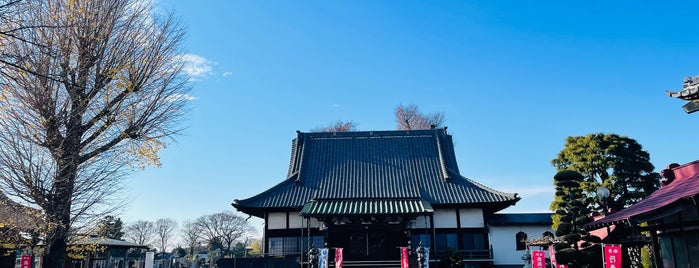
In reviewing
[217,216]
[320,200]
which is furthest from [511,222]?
[217,216]

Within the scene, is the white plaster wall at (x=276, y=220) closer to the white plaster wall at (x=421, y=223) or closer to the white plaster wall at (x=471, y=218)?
the white plaster wall at (x=421, y=223)

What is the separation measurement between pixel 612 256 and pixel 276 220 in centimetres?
1471

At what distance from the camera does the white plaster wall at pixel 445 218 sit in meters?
21.1

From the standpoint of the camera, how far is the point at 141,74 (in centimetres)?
1070

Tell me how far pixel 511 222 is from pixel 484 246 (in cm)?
164

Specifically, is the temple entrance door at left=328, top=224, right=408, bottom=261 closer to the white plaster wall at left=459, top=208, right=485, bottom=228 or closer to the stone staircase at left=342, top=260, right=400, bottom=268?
the stone staircase at left=342, top=260, right=400, bottom=268

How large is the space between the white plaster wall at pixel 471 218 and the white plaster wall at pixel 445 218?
36 cm

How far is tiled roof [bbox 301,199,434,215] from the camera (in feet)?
62.8

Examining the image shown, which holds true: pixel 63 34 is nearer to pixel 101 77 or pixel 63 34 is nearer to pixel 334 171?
pixel 101 77

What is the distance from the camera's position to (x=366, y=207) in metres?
19.9

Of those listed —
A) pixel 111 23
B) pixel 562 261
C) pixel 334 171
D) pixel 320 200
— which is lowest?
pixel 562 261

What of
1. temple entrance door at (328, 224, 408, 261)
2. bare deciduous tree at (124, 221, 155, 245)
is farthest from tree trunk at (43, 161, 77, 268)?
bare deciduous tree at (124, 221, 155, 245)

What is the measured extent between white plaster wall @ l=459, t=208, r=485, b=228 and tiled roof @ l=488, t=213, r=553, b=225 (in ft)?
1.66

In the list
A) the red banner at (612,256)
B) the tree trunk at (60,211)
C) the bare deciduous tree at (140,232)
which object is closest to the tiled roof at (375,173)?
the red banner at (612,256)
